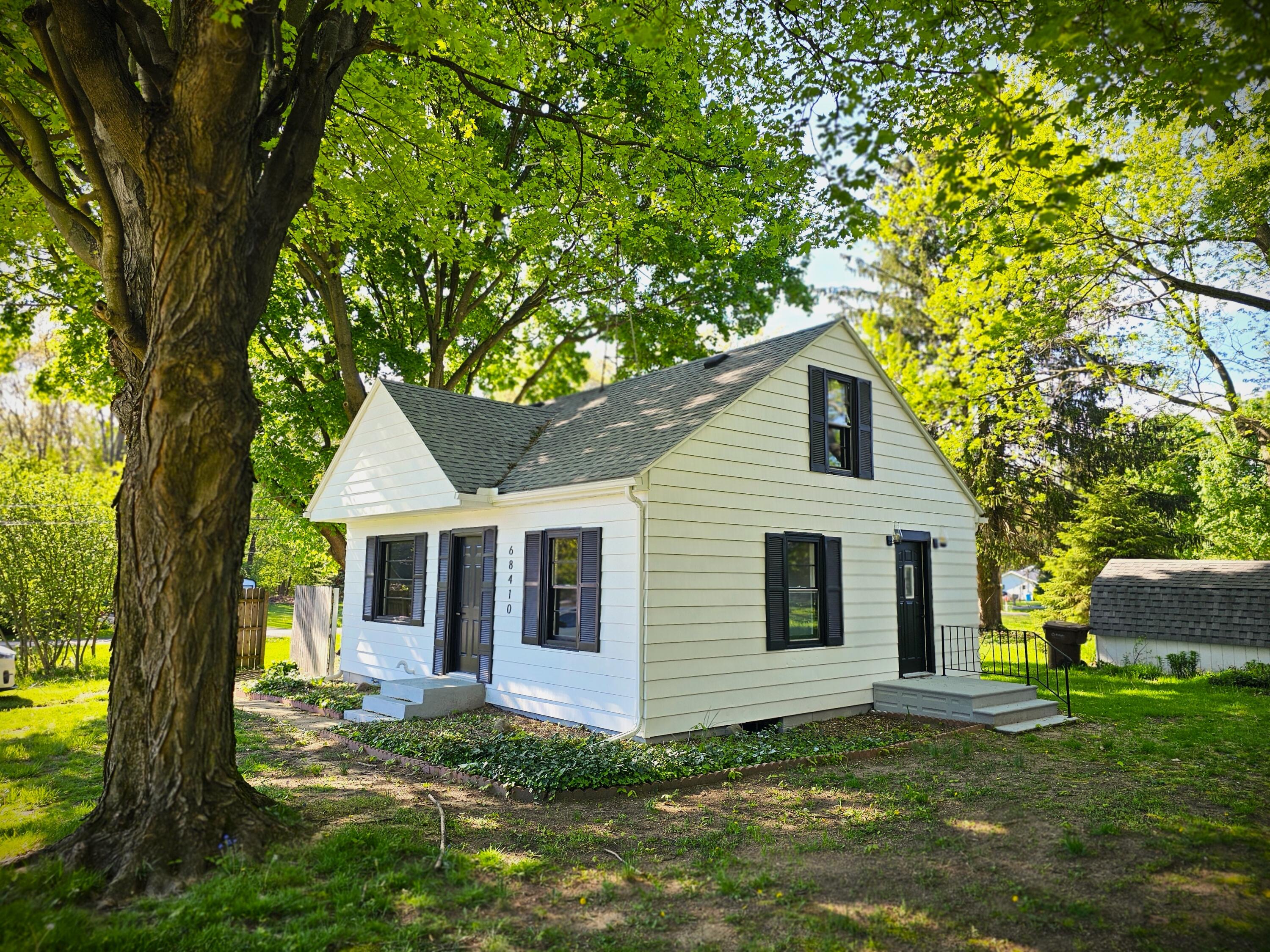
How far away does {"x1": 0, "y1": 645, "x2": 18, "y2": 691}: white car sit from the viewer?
1247 cm

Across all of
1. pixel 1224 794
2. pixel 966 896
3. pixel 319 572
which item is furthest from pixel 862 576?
pixel 319 572

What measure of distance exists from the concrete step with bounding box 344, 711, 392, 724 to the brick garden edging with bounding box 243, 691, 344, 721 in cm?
15

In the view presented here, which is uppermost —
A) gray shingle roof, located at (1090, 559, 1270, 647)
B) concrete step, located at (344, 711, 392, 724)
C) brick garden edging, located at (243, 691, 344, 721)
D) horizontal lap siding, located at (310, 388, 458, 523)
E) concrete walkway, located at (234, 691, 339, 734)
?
horizontal lap siding, located at (310, 388, 458, 523)

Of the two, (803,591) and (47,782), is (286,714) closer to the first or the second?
(47,782)

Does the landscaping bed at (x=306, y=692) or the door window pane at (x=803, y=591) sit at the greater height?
the door window pane at (x=803, y=591)

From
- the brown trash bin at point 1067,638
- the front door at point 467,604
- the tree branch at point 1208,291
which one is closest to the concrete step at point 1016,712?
the brown trash bin at point 1067,638

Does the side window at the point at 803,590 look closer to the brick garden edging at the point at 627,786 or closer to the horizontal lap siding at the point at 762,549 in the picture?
the horizontal lap siding at the point at 762,549

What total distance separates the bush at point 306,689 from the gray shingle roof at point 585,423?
396cm

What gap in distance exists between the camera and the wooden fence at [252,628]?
1597 cm

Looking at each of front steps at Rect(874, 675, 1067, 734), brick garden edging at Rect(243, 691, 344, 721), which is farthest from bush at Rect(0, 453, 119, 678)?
front steps at Rect(874, 675, 1067, 734)

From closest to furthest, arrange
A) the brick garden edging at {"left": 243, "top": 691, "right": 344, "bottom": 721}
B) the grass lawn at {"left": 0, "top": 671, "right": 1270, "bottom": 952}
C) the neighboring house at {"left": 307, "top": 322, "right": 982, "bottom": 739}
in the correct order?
the grass lawn at {"left": 0, "top": 671, "right": 1270, "bottom": 952}, the neighboring house at {"left": 307, "top": 322, "right": 982, "bottom": 739}, the brick garden edging at {"left": 243, "top": 691, "right": 344, "bottom": 721}

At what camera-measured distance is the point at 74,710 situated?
1094 cm

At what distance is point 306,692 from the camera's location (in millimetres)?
12469

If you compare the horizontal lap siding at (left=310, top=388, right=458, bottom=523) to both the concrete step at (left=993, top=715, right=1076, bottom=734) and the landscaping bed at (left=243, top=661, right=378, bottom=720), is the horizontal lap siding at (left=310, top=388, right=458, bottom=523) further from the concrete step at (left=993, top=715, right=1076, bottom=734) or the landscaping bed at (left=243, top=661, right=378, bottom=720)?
the concrete step at (left=993, top=715, right=1076, bottom=734)
